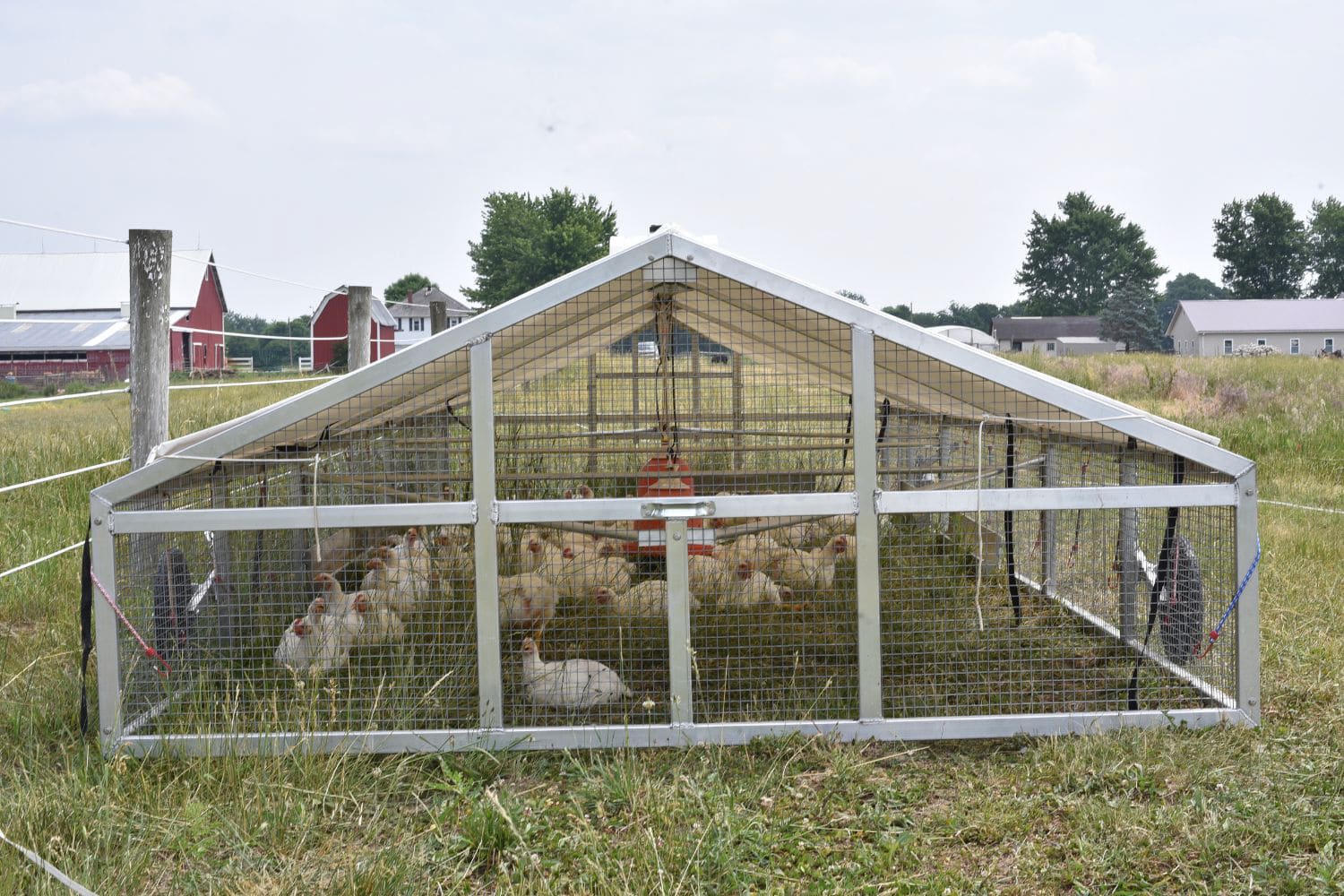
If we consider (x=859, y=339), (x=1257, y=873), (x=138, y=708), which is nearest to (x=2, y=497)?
(x=138, y=708)

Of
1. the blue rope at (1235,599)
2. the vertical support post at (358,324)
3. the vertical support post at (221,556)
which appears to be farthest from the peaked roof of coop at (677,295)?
the vertical support post at (358,324)

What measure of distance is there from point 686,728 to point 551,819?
71cm

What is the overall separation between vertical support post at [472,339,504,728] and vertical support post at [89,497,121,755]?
1301mm

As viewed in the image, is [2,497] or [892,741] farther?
[2,497]

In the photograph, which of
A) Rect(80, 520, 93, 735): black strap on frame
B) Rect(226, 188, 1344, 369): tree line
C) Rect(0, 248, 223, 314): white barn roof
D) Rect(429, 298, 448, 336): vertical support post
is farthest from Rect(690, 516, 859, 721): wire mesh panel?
Rect(226, 188, 1344, 369): tree line

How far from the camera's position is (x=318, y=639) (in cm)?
471

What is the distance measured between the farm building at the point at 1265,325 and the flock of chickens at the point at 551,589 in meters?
58.9

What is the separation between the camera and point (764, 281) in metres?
4.11

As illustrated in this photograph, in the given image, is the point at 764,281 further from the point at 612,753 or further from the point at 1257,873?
the point at 1257,873

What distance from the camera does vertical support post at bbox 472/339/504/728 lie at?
13.3 ft

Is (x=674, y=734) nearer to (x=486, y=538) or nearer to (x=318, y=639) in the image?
(x=486, y=538)

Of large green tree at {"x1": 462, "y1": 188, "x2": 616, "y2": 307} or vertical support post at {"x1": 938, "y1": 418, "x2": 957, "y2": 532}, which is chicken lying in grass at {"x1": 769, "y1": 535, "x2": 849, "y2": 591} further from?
large green tree at {"x1": 462, "y1": 188, "x2": 616, "y2": 307}

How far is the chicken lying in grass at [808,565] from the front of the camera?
20.0ft

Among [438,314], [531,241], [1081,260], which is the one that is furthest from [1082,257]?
[438,314]
